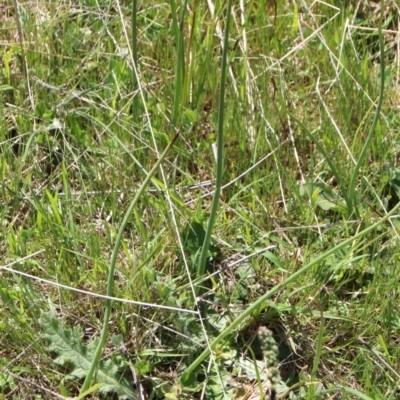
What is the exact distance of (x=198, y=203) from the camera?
171 cm

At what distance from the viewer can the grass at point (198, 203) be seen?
1.50 metres

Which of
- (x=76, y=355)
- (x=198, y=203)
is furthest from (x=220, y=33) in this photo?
(x=76, y=355)

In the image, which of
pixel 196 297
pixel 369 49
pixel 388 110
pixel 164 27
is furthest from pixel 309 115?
pixel 196 297

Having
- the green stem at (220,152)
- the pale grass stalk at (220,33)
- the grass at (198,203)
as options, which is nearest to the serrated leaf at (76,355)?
the grass at (198,203)

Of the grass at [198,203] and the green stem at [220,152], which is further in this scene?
the grass at [198,203]

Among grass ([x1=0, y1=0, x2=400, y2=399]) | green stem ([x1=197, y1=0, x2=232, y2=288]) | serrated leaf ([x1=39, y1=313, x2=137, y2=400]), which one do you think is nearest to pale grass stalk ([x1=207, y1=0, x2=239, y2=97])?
grass ([x1=0, y1=0, x2=400, y2=399])

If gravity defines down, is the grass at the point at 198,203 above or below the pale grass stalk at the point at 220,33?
below

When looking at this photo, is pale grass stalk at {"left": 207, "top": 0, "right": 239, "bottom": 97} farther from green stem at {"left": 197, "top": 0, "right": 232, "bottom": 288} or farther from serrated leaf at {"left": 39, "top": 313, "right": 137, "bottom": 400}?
serrated leaf at {"left": 39, "top": 313, "right": 137, "bottom": 400}

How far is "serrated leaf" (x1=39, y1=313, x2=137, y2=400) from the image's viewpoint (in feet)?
4.78

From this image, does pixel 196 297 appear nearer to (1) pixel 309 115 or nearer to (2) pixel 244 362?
(2) pixel 244 362

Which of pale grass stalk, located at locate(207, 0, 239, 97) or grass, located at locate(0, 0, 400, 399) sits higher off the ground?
pale grass stalk, located at locate(207, 0, 239, 97)

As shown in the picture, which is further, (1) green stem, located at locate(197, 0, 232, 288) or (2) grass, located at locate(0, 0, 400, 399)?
→ (2) grass, located at locate(0, 0, 400, 399)

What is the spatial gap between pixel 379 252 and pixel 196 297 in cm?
44

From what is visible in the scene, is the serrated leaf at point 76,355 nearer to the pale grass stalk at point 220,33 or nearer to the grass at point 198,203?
the grass at point 198,203
